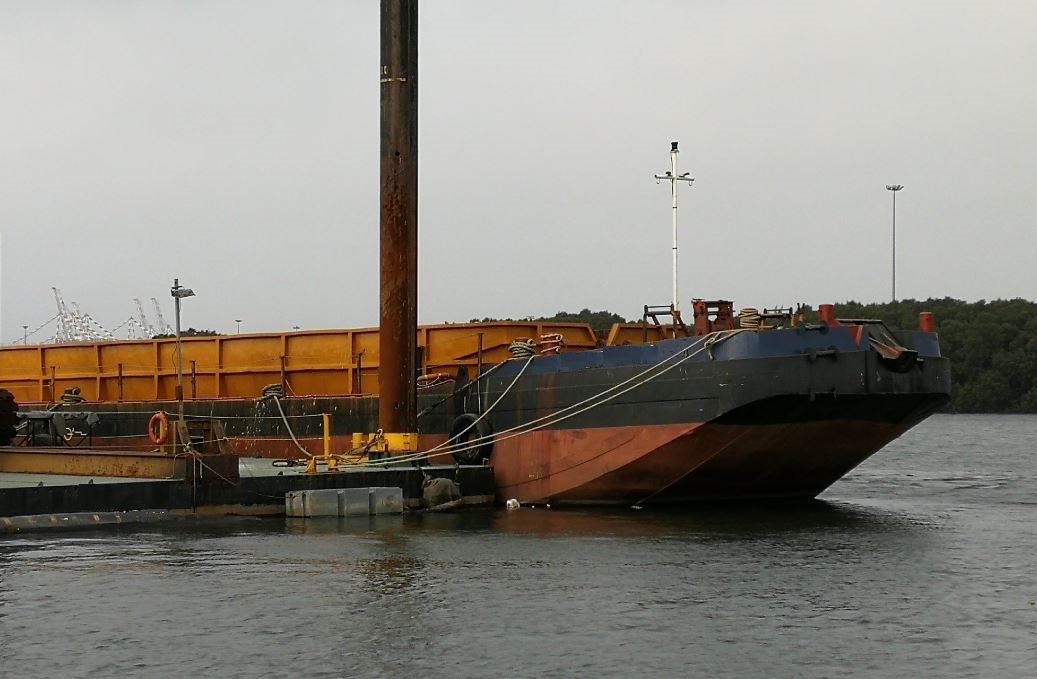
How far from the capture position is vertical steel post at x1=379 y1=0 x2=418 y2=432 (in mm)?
25688

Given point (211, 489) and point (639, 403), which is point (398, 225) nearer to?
point (639, 403)

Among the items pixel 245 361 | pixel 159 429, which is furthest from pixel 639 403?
pixel 245 361

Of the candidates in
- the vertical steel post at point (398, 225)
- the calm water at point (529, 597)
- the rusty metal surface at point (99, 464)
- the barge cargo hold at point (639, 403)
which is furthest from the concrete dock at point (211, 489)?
the vertical steel post at point (398, 225)

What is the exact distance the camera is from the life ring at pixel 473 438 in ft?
87.0

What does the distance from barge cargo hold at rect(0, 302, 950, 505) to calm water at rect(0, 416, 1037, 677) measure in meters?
1.22

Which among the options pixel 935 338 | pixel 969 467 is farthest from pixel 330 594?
pixel 969 467

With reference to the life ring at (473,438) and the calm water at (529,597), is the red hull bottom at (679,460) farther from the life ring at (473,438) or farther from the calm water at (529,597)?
the calm water at (529,597)

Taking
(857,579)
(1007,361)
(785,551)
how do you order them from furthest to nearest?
1. (1007,361)
2. (785,551)
3. (857,579)

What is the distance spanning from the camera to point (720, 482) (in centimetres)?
2523

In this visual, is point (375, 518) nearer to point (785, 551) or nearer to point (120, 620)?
point (785, 551)

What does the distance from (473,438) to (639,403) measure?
12.6 feet

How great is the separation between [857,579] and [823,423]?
6.89m

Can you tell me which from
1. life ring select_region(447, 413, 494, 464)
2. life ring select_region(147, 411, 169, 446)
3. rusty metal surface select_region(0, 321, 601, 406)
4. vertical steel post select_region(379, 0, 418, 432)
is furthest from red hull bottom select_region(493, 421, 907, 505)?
life ring select_region(147, 411, 169, 446)

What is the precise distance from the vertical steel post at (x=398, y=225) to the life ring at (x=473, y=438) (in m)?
1.21
